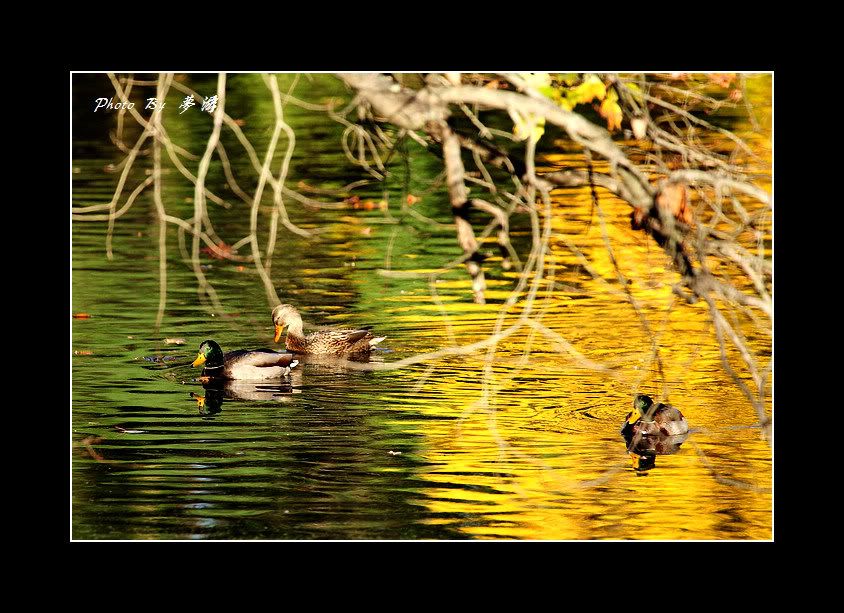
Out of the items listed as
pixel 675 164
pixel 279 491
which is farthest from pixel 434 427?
pixel 675 164

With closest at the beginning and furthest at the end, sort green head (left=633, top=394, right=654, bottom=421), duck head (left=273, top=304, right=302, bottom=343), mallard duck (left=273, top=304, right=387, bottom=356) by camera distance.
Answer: green head (left=633, top=394, right=654, bottom=421), mallard duck (left=273, top=304, right=387, bottom=356), duck head (left=273, top=304, right=302, bottom=343)

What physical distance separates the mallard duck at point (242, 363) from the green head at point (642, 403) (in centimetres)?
277

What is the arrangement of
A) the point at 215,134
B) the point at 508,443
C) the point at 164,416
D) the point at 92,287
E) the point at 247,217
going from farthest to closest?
the point at 247,217 → the point at 92,287 → the point at 164,416 → the point at 508,443 → the point at 215,134

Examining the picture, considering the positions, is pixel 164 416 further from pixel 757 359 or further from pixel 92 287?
pixel 757 359

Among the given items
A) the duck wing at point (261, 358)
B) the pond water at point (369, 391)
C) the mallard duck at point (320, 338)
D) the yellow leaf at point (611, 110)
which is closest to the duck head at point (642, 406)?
the pond water at point (369, 391)

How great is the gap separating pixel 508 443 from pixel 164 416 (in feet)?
7.39

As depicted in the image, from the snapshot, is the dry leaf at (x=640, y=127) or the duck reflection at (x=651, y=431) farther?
the duck reflection at (x=651, y=431)

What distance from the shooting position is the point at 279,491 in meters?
8.84

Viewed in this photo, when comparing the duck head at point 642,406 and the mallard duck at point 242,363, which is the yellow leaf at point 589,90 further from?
the mallard duck at point 242,363

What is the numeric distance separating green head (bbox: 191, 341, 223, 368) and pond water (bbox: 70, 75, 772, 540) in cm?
14

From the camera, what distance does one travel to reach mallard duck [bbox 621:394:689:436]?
950cm

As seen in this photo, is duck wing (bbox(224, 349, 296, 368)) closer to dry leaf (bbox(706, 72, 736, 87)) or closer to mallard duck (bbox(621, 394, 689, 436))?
mallard duck (bbox(621, 394, 689, 436))

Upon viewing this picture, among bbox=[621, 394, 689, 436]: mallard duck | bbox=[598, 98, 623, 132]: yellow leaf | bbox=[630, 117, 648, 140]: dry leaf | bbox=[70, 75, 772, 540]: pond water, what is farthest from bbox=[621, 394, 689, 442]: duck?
bbox=[630, 117, 648, 140]: dry leaf

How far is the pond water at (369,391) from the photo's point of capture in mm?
8570
